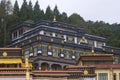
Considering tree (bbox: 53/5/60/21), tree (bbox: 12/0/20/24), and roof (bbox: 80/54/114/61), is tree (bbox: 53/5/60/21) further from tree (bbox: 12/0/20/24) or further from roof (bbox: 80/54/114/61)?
roof (bbox: 80/54/114/61)

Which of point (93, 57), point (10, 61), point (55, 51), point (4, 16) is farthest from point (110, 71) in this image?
point (4, 16)

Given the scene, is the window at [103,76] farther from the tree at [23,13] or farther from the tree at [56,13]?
the tree at [56,13]

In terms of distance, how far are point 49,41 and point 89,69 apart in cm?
2853

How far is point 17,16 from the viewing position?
11656 centimetres

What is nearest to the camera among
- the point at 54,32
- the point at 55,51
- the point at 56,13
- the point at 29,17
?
the point at 55,51

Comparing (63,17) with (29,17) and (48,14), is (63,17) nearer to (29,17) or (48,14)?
(48,14)

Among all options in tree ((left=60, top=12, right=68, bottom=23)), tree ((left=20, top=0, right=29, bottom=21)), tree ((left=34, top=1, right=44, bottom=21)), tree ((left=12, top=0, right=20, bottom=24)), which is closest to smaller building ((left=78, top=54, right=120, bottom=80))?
tree ((left=12, top=0, right=20, bottom=24))

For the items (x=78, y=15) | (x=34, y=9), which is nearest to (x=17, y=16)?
(x=34, y=9)

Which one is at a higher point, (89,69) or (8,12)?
(8,12)

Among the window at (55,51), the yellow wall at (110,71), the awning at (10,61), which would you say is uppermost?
the window at (55,51)

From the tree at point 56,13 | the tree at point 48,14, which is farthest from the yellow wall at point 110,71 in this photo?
the tree at point 56,13

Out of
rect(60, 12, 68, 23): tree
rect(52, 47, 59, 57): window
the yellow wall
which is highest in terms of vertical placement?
rect(60, 12, 68, 23): tree

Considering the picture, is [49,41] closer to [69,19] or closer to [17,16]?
[17,16]

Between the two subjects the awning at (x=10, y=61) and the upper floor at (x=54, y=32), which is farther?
the upper floor at (x=54, y=32)
